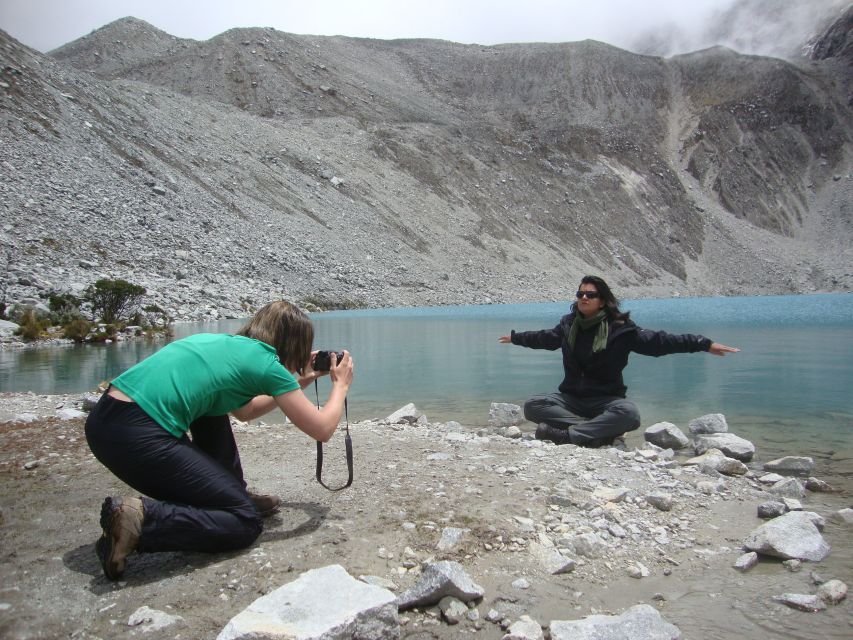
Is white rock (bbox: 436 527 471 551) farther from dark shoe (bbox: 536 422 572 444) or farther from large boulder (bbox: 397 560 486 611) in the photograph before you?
dark shoe (bbox: 536 422 572 444)

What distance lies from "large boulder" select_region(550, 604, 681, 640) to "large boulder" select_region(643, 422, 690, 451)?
4262 millimetres

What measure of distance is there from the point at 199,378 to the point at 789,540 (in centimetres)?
349

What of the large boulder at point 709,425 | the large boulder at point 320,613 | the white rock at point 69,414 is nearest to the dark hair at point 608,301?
the large boulder at point 709,425

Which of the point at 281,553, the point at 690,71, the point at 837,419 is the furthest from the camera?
the point at 690,71

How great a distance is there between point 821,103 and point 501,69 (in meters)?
55.2

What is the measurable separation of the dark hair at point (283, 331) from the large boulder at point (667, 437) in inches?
183

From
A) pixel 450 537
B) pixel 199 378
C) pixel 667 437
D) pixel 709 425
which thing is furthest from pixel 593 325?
pixel 199 378

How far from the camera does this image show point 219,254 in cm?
3822

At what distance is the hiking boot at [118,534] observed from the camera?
10.3ft

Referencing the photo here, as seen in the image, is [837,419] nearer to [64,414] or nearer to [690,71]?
Answer: [64,414]

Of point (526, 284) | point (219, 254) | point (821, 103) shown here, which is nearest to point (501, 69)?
point (821, 103)

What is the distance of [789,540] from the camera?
3648 millimetres

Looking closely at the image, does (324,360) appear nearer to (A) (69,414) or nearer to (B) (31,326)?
(A) (69,414)

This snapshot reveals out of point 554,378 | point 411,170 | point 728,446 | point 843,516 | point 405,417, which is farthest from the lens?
point 411,170
